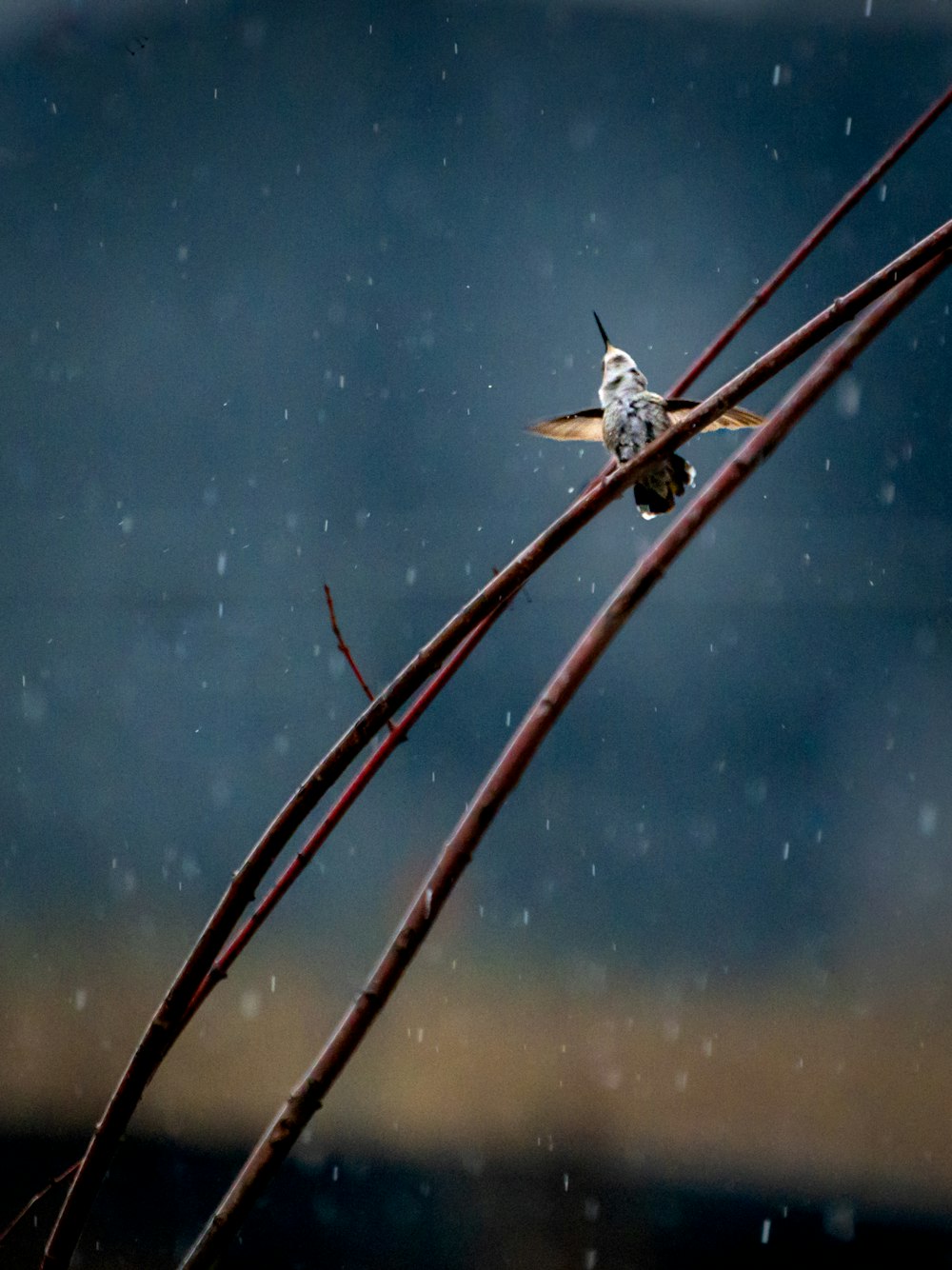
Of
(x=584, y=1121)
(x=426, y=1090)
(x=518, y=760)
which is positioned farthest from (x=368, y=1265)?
(x=518, y=760)

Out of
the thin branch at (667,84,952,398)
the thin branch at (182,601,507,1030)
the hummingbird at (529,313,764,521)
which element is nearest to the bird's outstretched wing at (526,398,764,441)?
the hummingbird at (529,313,764,521)

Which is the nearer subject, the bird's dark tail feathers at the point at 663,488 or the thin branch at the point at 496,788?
the thin branch at the point at 496,788

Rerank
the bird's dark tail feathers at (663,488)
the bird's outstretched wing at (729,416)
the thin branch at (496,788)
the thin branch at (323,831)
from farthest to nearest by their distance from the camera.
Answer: the bird's dark tail feathers at (663,488), the bird's outstretched wing at (729,416), the thin branch at (323,831), the thin branch at (496,788)

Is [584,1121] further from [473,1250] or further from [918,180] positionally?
[918,180]

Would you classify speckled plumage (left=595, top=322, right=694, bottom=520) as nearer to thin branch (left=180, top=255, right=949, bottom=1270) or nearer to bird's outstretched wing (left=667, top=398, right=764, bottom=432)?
bird's outstretched wing (left=667, top=398, right=764, bottom=432)

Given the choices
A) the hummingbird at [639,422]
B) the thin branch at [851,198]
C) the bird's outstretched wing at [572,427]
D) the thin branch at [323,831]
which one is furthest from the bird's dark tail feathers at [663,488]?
the thin branch at [323,831]

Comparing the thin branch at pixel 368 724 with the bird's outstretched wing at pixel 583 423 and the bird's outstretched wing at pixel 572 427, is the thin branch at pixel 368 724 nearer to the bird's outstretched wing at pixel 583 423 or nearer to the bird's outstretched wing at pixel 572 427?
the bird's outstretched wing at pixel 583 423

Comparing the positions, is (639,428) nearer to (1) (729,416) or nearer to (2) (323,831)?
(1) (729,416)
